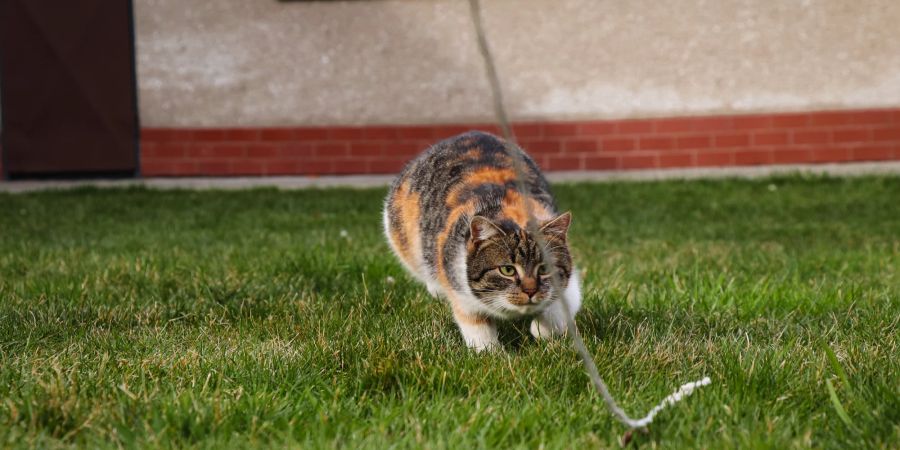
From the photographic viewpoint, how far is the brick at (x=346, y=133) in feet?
33.8

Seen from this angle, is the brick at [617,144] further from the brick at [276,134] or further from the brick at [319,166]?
the brick at [276,134]

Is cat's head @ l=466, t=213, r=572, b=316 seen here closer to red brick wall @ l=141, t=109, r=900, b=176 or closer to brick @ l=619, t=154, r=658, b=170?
red brick wall @ l=141, t=109, r=900, b=176

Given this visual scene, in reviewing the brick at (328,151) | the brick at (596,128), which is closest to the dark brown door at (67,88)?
the brick at (328,151)

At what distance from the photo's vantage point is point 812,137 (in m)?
10.0

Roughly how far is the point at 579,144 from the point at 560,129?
0.24 metres

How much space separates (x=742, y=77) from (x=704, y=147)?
80cm

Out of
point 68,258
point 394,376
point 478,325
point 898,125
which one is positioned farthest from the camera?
point 898,125

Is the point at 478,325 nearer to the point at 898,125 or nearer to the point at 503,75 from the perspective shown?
the point at 503,75

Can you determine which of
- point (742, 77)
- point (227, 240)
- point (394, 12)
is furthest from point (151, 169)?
point (742, 77)

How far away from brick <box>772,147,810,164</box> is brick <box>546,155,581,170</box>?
1.97 meters

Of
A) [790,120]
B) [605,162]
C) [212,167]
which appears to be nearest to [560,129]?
[605,162]

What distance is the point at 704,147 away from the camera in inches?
396

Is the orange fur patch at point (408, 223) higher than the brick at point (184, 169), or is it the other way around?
the orange fur patch at point (408, 223)

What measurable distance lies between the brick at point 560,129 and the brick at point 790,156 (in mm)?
2015
